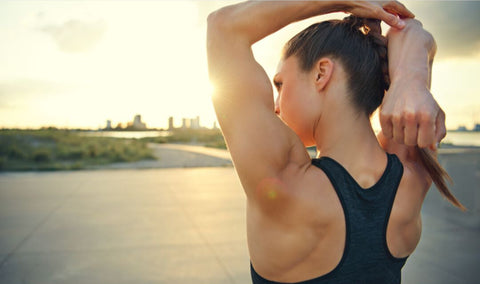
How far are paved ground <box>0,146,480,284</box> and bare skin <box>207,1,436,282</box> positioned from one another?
2.46m

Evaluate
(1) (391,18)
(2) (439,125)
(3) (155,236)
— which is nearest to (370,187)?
(2) (439,125)

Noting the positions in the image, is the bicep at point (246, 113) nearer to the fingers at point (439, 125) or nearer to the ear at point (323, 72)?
the ear at point (323, 72)

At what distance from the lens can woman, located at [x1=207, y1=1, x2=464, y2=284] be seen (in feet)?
2.44

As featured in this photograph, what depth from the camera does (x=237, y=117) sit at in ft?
2.43

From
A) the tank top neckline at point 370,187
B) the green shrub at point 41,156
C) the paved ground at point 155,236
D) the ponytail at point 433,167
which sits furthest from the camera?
the green shrub at point 41,156

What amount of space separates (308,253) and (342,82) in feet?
1.28

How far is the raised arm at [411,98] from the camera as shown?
0.71 meters

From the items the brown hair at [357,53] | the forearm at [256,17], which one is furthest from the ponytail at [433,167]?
the forearm at [256,17]

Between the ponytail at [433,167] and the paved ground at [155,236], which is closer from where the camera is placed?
the ponytail at [433,167]

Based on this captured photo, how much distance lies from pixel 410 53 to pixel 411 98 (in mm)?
176

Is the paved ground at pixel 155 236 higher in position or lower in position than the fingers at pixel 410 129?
lower

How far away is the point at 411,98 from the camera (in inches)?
28.7

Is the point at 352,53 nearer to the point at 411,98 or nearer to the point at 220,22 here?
the point at 411,98

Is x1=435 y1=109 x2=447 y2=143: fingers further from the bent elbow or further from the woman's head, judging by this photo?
the bent elbow
